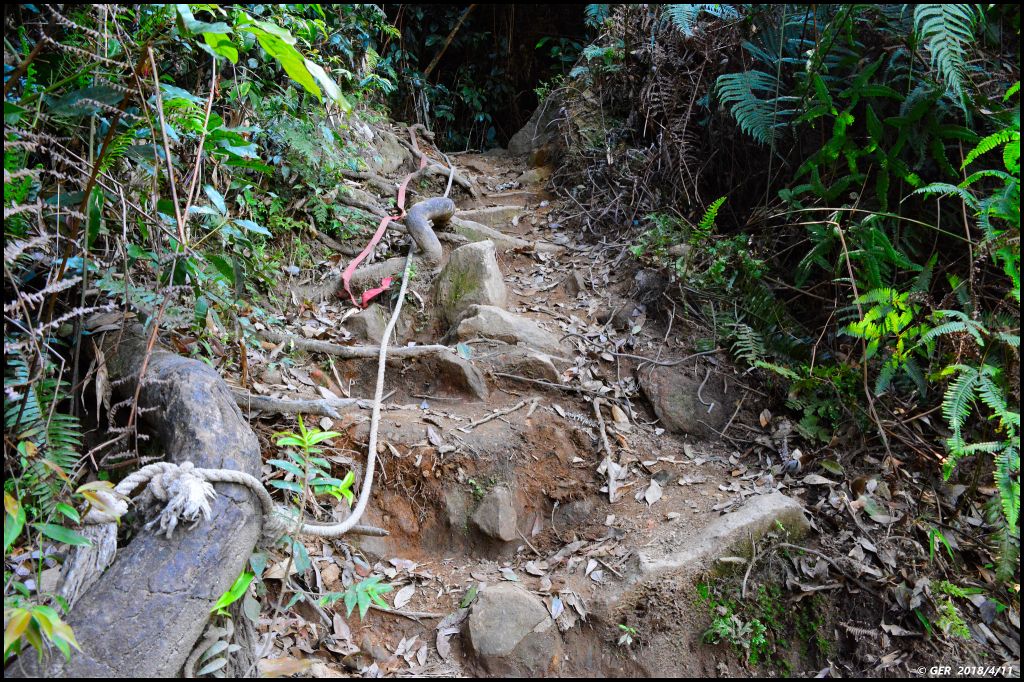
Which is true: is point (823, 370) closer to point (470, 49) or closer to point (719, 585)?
point (719, 585)

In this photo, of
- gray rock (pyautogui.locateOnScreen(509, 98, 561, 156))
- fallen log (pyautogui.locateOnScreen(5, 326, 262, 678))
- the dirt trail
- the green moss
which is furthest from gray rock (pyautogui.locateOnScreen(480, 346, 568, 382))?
gray rock (pyautogui.locateOnScreen(509, 98, 561, 156))

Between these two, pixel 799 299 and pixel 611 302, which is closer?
pixel 799 299

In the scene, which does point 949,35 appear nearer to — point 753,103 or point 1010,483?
point 753,103

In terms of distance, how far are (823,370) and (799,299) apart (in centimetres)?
58

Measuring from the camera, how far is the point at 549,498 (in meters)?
3.05

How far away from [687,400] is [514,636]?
1.60m

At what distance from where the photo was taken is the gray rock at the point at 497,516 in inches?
114

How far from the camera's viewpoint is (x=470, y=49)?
8391 millimetres

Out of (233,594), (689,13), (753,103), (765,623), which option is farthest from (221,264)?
(689,13)

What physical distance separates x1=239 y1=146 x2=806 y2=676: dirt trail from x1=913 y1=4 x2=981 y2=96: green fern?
1.70m

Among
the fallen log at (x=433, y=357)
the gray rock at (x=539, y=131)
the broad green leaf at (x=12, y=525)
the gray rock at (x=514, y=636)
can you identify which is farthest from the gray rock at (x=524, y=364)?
the gray rock at (x=539, y=131)

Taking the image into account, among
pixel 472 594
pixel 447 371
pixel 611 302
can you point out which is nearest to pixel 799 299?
pixel 611 302

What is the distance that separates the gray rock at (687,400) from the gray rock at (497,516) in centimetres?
101

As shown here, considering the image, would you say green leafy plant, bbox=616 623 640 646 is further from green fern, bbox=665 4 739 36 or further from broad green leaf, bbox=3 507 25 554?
green fern, bbox=665 4 739 36
